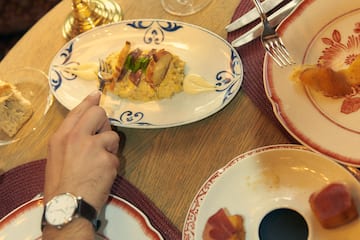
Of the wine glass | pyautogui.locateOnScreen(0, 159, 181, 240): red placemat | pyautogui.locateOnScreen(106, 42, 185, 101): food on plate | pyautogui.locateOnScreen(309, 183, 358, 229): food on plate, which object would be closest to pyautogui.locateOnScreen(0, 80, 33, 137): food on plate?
pyautogui.locateOnScreen(0, 159, 181, 240): red placemat

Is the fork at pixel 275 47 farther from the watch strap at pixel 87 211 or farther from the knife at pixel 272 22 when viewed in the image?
the watch strap at pixel 87 211

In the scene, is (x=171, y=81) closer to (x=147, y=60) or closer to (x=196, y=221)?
(x=147, y=60)

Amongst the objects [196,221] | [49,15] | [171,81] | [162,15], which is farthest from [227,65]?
[49,15]

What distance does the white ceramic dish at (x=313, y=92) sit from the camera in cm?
101

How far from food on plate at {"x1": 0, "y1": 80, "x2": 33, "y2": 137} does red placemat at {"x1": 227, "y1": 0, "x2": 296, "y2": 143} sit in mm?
564

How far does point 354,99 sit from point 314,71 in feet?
0.34

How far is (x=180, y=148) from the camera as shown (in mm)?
1182

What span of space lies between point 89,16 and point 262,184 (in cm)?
74

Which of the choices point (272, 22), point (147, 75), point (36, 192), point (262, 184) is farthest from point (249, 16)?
point (36, 192)

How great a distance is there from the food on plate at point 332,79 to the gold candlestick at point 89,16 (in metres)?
0.61

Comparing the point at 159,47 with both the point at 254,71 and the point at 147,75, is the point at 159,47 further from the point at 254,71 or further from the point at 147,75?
the point at 254,71

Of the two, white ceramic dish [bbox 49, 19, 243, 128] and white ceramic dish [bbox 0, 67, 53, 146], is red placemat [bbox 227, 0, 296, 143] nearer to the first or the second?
white ceramic dish [bbox 49, 19, 243, 128]

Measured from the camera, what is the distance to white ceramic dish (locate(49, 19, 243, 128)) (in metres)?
1.21

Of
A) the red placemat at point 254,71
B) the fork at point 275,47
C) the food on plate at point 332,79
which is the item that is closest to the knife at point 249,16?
the red placemat at point 254,71
